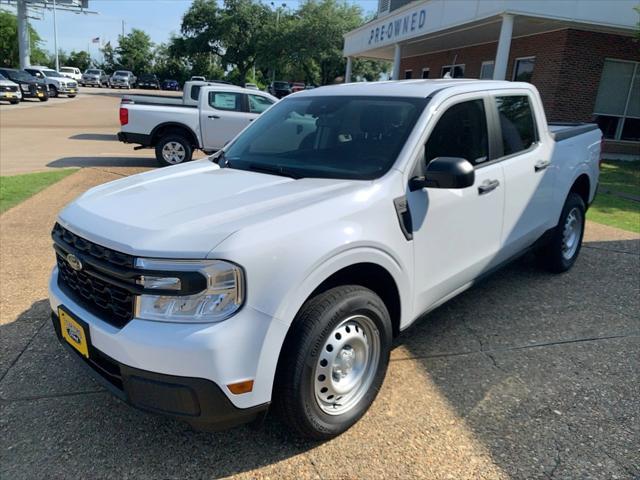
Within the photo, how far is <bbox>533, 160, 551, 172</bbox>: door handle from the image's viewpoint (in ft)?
13.7

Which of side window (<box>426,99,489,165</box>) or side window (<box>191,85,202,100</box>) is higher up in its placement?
side window (<box>191,85,202,100</box>)

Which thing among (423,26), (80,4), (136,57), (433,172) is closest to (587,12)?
(423,26)

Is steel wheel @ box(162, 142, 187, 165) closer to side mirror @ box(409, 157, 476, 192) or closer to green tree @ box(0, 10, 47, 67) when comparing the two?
side mirror @ box(409, 157, 476, 192)

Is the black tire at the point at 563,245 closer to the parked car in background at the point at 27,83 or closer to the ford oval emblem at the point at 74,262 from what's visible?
the ford oval emblem at the point at 74,262

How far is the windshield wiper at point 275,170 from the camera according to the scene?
3124 millimetres

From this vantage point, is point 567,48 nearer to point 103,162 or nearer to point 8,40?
point 103,162

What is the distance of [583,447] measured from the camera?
269cm

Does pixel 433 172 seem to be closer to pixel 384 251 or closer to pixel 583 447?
pixel 384 251

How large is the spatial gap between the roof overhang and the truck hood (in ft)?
43.9

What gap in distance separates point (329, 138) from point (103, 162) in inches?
392

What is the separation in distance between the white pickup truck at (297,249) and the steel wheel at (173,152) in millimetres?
7897

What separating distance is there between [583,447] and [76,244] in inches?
110

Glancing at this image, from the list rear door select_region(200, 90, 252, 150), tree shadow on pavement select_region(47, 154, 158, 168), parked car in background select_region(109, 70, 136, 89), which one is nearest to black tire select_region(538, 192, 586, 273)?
rear door select_region(200, 90, 252, 150)

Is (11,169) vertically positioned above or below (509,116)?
below
